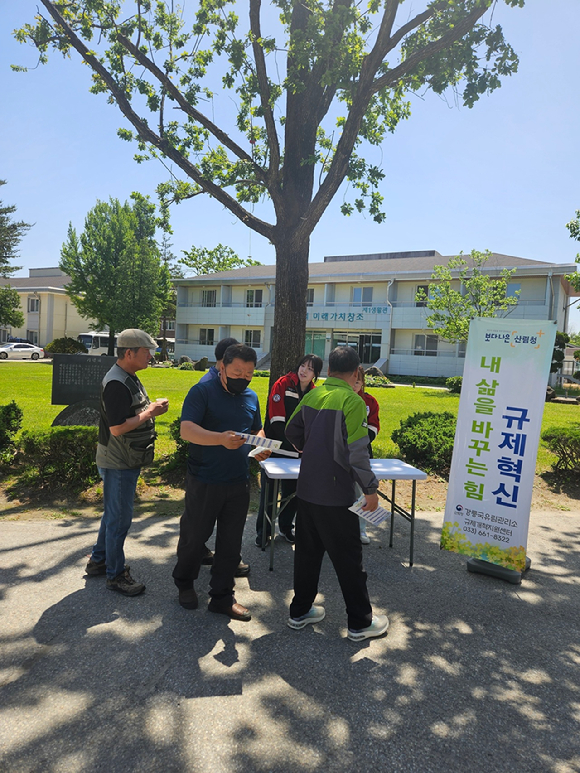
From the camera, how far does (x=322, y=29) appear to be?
681 centimetres

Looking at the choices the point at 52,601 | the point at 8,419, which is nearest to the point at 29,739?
the point at 52,601

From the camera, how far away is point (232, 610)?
143 inches

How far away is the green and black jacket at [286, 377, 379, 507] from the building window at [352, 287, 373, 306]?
35639 mm

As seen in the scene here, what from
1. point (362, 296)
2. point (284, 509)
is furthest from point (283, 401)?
point (362, 296)

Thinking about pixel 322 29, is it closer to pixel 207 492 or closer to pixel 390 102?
pixel 390 102

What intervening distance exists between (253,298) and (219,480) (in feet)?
136

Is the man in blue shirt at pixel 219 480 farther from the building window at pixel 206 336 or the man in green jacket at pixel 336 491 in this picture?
the building window at pixel 206 336

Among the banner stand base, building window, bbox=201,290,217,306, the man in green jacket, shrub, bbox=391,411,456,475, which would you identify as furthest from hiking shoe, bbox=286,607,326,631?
building window, bbox=201,290,217,306

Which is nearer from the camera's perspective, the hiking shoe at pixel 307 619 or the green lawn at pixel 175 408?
the hiking shoe at pixel 307 619

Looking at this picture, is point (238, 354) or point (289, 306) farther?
point (289, 306)

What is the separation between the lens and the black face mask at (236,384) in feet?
11.5

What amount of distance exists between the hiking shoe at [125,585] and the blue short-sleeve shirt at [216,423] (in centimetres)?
104

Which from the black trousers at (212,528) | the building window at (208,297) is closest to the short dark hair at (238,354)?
the black trousers at (212,528)

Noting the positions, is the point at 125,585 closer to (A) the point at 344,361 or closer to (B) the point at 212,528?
(B) the point at 212,528
